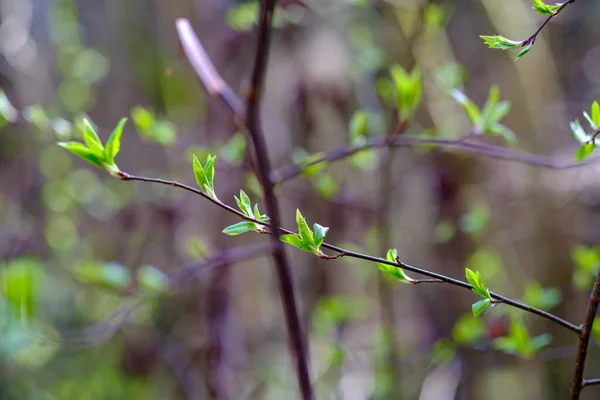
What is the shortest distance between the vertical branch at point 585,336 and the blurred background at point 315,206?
49 cm

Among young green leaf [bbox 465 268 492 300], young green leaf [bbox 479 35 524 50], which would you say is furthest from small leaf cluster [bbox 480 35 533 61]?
young green leaf [bbox 465 268 492 300]

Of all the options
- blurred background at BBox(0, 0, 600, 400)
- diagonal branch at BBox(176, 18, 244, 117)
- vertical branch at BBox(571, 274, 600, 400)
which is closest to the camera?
vertical branch at BBox(571, 274, 600, 400)

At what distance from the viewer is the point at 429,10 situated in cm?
68

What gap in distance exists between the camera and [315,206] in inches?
48.1

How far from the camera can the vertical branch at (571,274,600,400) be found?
0.27 m

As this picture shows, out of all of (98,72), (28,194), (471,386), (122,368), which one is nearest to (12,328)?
(122,368)

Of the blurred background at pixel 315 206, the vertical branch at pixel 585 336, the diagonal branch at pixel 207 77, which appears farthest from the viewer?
the blurred background at pixel 315 206

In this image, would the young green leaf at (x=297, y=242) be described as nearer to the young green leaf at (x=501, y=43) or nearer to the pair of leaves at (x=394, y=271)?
the pair of leaves at (x=394, y=271)

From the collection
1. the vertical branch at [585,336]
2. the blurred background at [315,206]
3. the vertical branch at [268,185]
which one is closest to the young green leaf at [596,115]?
the vertical branch at [585,336]

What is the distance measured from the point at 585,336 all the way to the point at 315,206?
95cm

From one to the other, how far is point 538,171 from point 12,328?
3.55ft

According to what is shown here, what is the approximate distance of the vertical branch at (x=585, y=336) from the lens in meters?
0.27

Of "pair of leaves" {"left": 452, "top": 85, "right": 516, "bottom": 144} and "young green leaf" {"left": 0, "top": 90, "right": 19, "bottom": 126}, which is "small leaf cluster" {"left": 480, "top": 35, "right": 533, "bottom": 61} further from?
"young green leaf" {"left": 0, "top": 90, "right": 19, "bottom": 126}

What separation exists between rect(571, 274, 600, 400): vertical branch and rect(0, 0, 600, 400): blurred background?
19.2 inches
